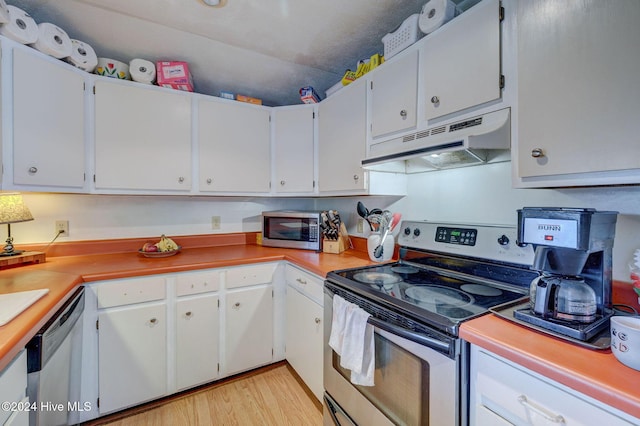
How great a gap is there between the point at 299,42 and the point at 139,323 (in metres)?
2.02

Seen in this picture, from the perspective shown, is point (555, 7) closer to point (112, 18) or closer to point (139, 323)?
point (112, 18)

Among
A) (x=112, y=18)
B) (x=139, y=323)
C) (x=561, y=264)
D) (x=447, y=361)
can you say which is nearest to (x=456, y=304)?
(x=447, y=361)

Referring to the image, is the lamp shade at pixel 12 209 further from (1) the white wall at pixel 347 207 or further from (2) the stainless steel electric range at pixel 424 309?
(2) the stainless steel electric range at pixel 424 309

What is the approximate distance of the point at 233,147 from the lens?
2.25 metres

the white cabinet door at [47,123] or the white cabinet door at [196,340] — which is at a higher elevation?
the white cabinet door at [47,123]

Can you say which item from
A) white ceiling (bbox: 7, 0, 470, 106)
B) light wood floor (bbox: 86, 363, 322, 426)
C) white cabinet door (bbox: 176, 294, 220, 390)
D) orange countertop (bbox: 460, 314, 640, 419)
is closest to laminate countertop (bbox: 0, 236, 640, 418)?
orange countertop (bbox: 460, 314, 640, 419)

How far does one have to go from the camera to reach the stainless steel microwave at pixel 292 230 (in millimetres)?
2209

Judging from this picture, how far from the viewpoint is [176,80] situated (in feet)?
6.51

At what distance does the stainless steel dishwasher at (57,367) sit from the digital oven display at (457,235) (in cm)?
178

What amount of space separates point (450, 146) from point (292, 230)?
148 cm

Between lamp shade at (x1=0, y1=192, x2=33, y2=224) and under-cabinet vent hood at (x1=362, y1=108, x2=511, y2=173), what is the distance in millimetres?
2111

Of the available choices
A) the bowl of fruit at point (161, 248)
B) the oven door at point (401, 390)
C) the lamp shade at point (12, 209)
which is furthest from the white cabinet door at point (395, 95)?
the lamp shade at point (12, 209)

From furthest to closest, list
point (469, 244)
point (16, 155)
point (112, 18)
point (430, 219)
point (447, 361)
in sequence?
point (430, 219) < point (112, 18) < point (16, 155) < point (469, 244) < point (447, 361)

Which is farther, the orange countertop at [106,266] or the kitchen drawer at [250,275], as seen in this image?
the kitchen drawer at [250,275]
